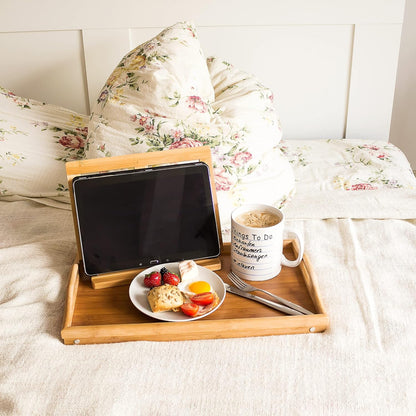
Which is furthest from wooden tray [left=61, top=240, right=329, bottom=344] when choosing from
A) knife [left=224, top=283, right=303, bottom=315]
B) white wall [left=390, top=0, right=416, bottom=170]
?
white wall [left=390, top=0, right=416, bottom=170]

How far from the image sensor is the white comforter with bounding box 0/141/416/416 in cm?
68

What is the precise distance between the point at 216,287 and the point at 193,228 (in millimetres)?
141

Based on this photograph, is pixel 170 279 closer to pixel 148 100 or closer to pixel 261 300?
pixel 261 300

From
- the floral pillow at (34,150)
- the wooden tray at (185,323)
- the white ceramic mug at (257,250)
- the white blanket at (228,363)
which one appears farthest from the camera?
the floral pillow at (34,150)

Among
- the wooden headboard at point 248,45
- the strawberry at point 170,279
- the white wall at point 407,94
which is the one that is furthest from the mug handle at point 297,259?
the white wall at point 407,94

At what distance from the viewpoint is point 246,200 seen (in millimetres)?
1180

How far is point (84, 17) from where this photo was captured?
5.74 feet

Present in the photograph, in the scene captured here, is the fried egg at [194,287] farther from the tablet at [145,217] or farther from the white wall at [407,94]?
the white wall at [407,94]

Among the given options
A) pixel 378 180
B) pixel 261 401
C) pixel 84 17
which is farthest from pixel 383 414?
pixel 84 17

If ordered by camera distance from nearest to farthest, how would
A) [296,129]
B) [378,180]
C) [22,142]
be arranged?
[22,142]
[378,180]
[296,129]

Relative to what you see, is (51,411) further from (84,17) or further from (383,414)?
(84,17)

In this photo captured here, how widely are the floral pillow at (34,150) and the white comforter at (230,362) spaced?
360 mm

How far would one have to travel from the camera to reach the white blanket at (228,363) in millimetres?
683

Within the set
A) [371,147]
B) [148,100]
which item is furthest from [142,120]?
[371,147]
